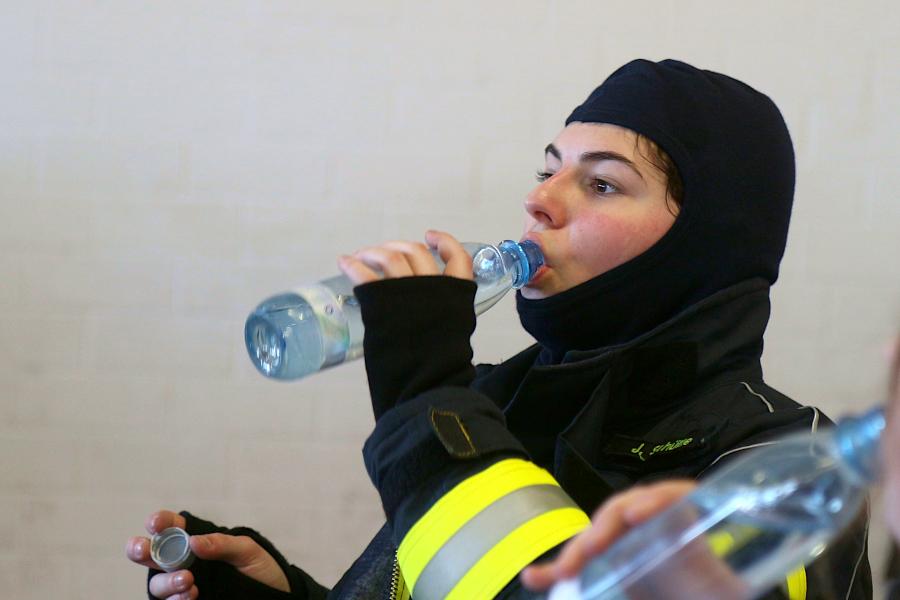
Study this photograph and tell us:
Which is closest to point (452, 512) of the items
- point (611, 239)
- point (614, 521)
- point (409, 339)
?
point (409, 339)

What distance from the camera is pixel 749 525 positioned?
0.50 m

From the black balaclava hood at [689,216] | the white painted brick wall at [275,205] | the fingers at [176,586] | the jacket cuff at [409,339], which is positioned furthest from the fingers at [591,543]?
the white painted brick wall at [275,205]

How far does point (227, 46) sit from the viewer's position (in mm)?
2223

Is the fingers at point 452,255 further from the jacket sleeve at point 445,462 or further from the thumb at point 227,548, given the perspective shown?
the thumb at point 227,548

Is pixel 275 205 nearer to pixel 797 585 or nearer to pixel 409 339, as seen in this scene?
pixel 409 339

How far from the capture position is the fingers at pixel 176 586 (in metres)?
1.38

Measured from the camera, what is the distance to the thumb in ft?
4.59

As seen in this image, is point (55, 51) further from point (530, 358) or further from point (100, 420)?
point (530, 358)

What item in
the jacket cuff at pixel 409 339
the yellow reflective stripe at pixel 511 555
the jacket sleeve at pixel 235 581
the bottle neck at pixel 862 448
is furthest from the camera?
the jacket sleeve at pixel 235 581

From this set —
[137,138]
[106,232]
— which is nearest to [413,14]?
[137,138]

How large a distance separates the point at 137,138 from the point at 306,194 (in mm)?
348

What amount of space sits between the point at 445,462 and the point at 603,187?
522 mm

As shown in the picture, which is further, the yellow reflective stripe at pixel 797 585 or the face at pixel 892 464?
the yellow reflective stripe at pixel 797 585

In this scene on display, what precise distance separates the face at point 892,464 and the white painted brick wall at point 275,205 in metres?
1.71
